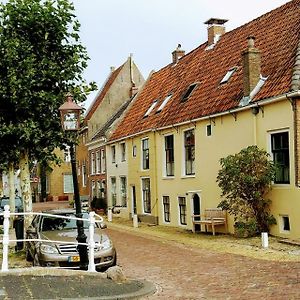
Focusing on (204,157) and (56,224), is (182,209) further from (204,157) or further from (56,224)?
(56,224)

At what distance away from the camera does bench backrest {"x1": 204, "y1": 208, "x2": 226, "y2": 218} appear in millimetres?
22234

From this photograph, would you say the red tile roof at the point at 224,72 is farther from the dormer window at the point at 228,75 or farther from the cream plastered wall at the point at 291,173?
the cream plastered wall at the point at 291,173

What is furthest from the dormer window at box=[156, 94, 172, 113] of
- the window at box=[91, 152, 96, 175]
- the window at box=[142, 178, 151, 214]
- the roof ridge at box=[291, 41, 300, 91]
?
the window at box=[91, 152, 96, 175]

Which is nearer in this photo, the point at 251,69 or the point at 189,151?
the point at 251,69

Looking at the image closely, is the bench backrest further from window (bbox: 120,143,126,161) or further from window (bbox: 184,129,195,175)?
window (bbox: 120,143,126,161)

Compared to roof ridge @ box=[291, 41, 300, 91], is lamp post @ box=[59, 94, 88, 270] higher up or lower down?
lower down

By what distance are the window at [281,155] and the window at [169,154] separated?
8625mm

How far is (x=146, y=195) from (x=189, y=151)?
21.6ft

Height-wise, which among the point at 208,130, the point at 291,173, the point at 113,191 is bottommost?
the point at 113,191

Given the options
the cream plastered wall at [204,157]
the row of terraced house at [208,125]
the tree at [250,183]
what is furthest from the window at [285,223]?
the cream plastered wall at [204,157]

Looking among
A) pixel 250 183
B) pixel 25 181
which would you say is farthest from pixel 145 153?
pixel 25 181

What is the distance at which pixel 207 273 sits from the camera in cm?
1265

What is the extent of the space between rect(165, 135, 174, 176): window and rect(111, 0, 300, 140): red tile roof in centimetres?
83

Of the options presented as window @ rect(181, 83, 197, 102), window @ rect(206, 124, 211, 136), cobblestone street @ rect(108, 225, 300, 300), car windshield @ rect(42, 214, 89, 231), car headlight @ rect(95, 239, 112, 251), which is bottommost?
cobblestone street @ rect(108, 225, 300, 300)
